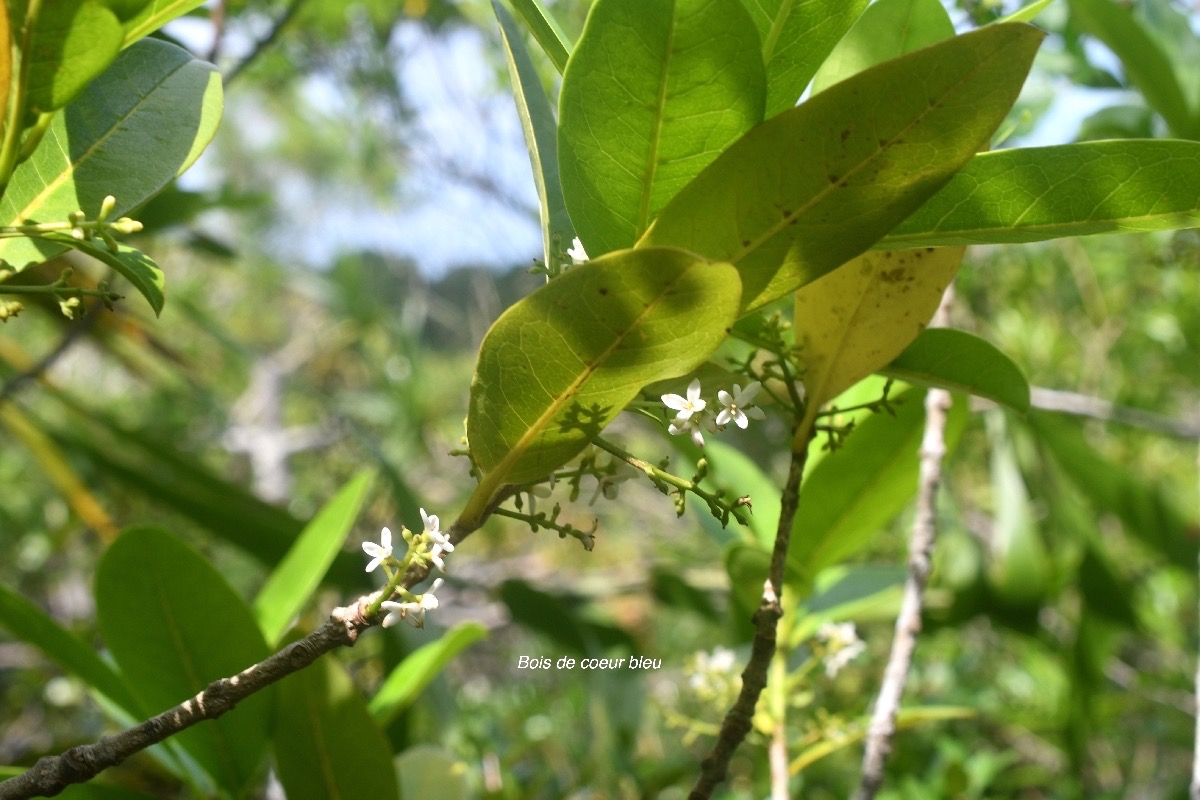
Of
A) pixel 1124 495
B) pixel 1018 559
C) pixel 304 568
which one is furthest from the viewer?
pixel 1124 495

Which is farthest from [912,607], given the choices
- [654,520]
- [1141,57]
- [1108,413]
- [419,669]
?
[654,520]

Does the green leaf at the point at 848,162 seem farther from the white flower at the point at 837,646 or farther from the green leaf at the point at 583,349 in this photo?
the white flower at the point at 837,646

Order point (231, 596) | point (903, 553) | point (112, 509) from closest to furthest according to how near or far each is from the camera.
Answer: point (231, 596) < point (903, 553) < point (112, 509)

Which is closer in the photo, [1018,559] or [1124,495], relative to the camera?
[1018,559]

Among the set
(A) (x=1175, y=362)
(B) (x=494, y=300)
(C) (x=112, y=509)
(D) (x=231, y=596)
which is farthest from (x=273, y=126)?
(D) (x=231, y=596)

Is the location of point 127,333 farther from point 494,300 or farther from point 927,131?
point 494,300

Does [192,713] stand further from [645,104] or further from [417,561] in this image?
[645,104]

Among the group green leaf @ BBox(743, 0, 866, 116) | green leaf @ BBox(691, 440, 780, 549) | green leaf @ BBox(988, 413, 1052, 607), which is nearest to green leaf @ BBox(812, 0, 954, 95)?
green leaf @ BBox(743, 0, 866, 116)
